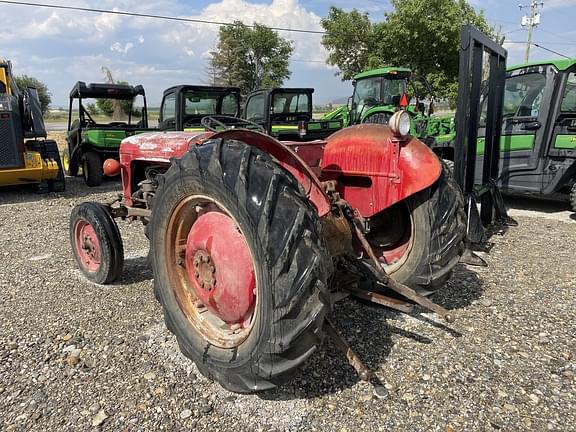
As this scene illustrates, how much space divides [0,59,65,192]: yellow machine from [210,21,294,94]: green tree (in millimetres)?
28363

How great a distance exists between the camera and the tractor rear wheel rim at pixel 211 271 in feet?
7.28

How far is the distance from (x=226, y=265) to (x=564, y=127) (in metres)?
6.29

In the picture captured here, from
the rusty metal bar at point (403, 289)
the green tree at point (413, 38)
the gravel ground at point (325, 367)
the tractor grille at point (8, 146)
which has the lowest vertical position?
the gravel ground at point (325, 367)

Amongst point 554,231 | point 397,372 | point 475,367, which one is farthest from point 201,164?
point 554,231

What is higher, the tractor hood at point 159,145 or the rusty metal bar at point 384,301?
the tractor hood at point 159,145

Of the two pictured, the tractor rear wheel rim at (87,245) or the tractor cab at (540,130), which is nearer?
the tractor rear wheel rim at (87,245)

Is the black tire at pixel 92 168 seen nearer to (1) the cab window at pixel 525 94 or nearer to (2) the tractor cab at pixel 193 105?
(2) the tractor cab at pixel 193 105

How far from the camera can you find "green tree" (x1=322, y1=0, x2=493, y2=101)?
71.4ft

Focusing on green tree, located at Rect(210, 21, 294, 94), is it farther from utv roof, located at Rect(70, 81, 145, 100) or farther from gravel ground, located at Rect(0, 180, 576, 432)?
gravel ground, located at Rect(0, 180, 576, 432)

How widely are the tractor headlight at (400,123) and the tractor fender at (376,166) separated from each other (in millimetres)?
73

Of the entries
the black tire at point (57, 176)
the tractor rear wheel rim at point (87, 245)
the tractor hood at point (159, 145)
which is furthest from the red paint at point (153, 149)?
the black tire at point (57, 176)

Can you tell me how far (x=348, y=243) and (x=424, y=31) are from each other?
22.2 m

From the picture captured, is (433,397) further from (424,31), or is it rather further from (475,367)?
(424,31)

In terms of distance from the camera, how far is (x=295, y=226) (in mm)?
1872
